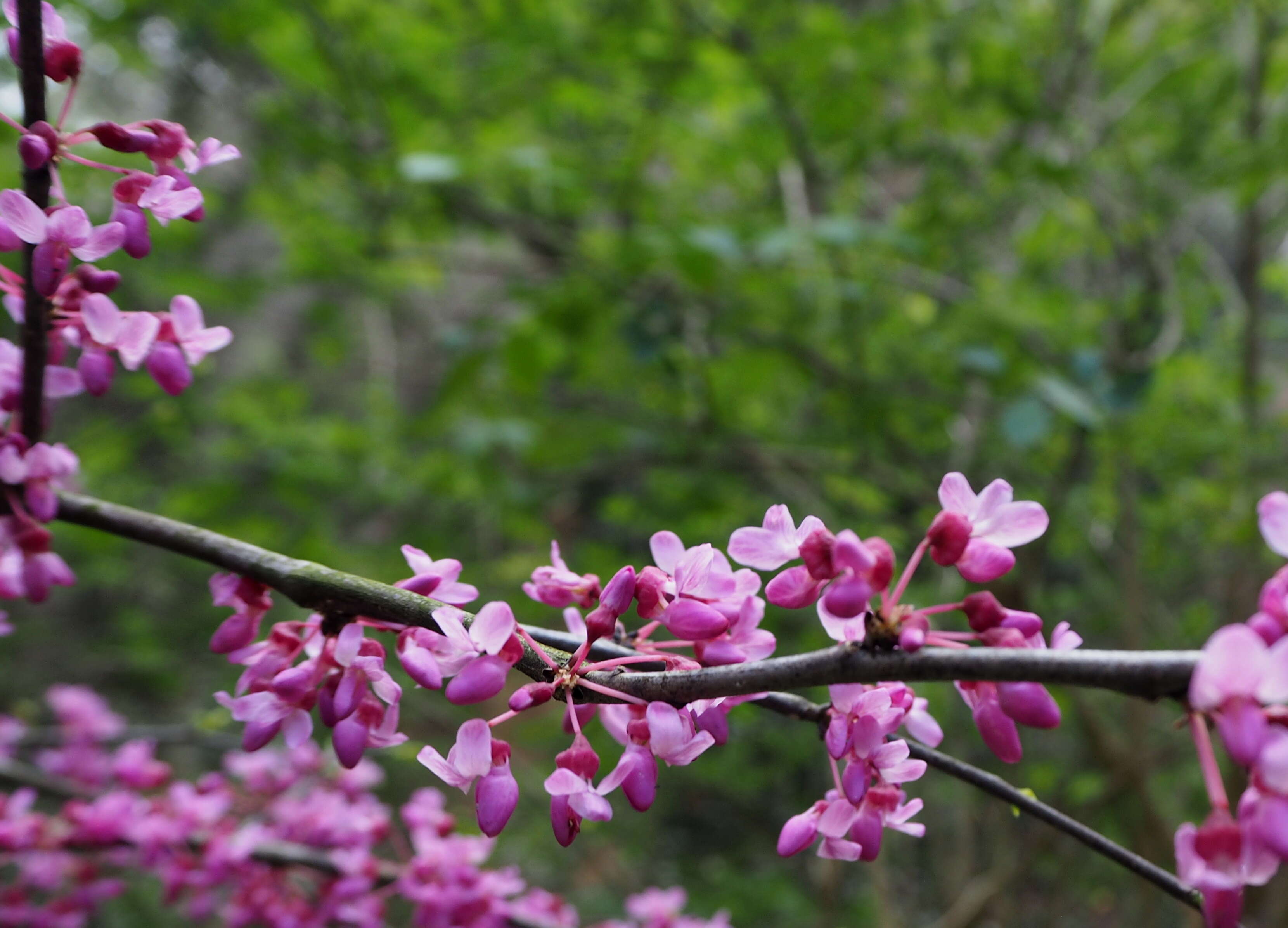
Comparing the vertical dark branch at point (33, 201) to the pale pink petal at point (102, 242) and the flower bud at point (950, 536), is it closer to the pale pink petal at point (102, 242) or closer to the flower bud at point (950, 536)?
the pale pink petal at point (102, 242)

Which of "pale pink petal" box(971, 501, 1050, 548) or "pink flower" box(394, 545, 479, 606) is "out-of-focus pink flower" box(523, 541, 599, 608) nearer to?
"pink flower" box(394, 545, 479, 606)

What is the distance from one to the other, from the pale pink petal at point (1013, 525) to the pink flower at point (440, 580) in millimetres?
305

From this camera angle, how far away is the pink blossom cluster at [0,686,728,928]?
988 mm

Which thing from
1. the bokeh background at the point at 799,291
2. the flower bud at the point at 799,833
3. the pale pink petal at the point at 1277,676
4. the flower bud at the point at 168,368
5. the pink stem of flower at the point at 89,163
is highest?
the bokeh background at the point at 799,291

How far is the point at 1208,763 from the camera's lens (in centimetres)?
37

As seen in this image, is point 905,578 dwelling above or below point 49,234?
below

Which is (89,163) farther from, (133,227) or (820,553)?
(820,553)

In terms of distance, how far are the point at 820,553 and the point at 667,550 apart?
101 millimetres

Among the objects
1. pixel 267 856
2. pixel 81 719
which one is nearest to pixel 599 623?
pixel 267 856

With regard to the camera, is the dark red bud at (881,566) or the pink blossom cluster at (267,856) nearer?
the dark red bud at (881,566)

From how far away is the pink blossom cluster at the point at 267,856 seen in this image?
3.24ft

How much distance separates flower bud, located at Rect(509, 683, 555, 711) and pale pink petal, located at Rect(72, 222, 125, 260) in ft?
1.18

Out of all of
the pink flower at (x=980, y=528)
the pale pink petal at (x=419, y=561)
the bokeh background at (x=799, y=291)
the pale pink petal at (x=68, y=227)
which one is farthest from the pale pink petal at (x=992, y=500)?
the bokeh background at (x=799, y=291)

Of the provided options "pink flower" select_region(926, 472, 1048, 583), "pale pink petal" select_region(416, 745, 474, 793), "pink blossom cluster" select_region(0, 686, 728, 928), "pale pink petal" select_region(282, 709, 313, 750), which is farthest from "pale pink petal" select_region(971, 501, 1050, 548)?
"pink blossom cluster" select_region(0, 686, 728, 928)
